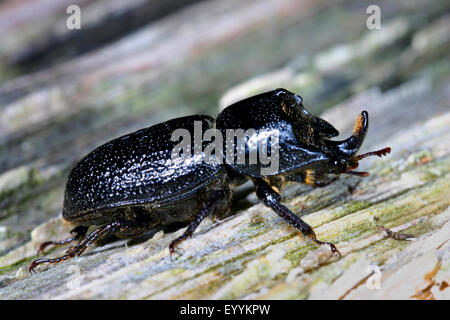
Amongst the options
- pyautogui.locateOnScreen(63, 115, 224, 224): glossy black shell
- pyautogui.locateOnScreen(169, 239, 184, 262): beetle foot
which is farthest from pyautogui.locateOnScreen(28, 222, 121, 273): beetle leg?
pyautogui.locateOnScreen(169, 239, 184, 262): beetle foot

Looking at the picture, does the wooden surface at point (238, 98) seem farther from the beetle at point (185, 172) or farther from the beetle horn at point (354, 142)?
the beetle horn at point (354, 142)

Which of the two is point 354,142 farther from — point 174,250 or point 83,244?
point 83,244

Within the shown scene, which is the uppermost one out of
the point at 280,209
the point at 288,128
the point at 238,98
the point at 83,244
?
the point at 238,98

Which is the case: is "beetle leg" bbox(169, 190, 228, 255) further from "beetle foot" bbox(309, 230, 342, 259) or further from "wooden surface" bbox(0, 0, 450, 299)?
"beetle foot" bbox(309, 230, 342, 259)

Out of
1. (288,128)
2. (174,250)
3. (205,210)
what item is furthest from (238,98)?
(174,250)

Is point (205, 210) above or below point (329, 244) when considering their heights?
above

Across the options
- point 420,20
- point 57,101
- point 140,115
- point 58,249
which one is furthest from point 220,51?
point 58,249

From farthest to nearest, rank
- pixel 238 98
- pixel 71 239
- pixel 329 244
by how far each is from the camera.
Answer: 1. pixel 238 98
2. pixel 71 239
3. pixel 329 244
